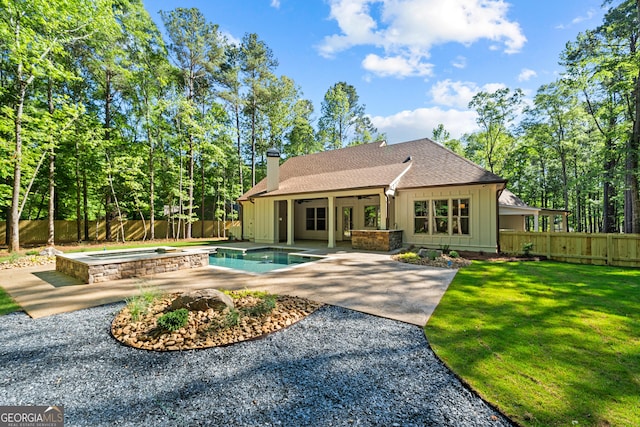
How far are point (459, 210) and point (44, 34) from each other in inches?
792

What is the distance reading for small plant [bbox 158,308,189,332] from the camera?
3.45 meters

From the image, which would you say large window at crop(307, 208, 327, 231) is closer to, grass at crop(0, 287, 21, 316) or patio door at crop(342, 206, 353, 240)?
patio door at crop(342, 206, 353, 240)

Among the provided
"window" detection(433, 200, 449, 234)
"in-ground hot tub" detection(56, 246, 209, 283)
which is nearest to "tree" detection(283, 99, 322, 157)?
"window" detection(433, 200, 449, 234)

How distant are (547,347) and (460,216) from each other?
28.2ft

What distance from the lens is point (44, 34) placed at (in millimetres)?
12086

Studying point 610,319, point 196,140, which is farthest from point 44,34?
point 610,319

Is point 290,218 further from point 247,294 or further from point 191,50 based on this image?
point 191,50

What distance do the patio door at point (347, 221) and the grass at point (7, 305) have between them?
44.4 ft

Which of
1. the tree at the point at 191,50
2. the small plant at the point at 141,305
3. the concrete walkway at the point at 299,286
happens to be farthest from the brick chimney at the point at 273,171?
the small plant at the point at 141,305

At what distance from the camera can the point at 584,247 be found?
872 cm

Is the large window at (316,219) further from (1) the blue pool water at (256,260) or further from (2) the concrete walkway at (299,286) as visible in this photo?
(2) the concrete walkway at (299,286)

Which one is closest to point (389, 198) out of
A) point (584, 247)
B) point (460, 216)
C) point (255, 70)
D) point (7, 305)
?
point (460, 216)

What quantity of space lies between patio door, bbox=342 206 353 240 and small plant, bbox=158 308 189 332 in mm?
13151

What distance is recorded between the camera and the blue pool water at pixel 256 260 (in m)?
8.59
